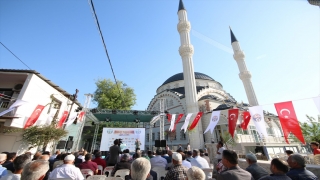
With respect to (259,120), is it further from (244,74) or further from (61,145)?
(244,74)

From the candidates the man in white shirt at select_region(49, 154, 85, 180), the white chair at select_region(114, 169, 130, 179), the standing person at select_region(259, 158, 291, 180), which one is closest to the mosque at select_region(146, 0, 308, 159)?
the white chair at select_region(114, 169, 130, 179)

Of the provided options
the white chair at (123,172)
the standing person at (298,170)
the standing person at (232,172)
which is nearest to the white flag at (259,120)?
the standing person at (298,170)

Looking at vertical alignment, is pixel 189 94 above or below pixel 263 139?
above

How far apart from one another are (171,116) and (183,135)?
35.8 ft

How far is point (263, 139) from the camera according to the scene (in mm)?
15680

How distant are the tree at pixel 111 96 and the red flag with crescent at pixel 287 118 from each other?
17565 millimetres

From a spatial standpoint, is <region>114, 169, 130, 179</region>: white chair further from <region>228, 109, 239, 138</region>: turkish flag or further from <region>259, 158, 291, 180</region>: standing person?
<region>228, 109, 239, 138</region>: turkish flag

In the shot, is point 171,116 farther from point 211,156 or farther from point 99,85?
point 99,85

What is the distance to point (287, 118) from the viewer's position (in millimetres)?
6430

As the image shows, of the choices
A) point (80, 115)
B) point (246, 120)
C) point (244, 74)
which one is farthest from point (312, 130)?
point (80, 115)

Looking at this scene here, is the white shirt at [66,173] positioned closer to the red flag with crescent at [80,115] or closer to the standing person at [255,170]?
the standing person at [255,170]

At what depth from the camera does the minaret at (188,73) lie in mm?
18797

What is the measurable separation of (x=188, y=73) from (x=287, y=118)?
15.7 m

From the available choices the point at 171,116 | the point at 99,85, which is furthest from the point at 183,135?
Result: the point at 99,85
